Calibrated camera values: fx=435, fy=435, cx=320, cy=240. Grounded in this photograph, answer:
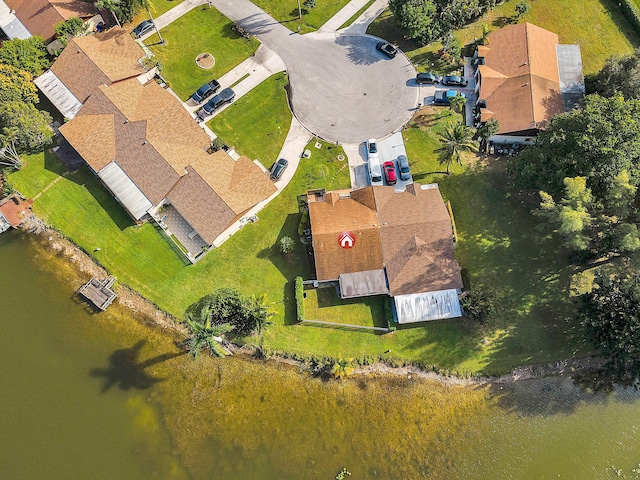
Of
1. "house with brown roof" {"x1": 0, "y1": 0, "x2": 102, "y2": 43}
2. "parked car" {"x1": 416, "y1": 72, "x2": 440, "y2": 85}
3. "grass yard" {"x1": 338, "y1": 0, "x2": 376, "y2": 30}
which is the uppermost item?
"house with brown roof" {"x1": 0, "y1": 0, "x2": 102, "y2": 43}

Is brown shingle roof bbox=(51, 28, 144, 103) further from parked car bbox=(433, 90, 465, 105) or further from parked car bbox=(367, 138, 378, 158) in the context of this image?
parked car bbox=(433, 90, 465, 105)

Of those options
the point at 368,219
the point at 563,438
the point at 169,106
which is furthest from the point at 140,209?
the point at 563,438

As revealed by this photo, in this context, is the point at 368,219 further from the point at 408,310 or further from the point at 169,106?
the point at 169,106

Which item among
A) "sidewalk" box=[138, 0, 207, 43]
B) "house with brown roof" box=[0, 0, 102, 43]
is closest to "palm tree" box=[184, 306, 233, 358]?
"sidewalk" box=[138, 0, 207, 43]

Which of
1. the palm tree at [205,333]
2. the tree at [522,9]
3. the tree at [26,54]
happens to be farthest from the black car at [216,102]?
the tree at [522,9]

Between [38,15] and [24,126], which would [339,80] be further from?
[38,15]

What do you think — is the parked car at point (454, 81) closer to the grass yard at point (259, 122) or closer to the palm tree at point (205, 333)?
the grass yard at point (259, 122)

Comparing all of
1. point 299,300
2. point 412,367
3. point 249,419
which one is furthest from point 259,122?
point 249,419
